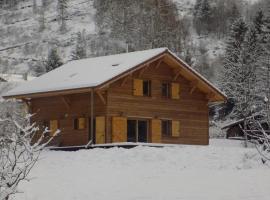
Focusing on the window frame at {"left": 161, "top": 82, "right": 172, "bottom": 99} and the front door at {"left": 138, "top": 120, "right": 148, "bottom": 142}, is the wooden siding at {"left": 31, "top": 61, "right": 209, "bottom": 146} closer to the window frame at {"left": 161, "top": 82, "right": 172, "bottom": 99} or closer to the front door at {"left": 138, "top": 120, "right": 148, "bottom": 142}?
the window frame at {"left": 161, "top": 82, "right": 172, "bottom": 99}

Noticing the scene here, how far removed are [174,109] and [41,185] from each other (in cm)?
2031

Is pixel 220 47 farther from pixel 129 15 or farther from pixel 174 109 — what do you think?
pixel 174 109

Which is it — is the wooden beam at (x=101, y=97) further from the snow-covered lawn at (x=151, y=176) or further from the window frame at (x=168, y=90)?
the snow-covered lawn at (x=151, y=176)

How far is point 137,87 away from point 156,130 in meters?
2.45

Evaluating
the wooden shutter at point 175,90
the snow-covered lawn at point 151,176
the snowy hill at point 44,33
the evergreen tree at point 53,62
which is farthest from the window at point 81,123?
the snowy hill at point 44,33

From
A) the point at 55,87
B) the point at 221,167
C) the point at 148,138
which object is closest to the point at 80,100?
the point at 55,87

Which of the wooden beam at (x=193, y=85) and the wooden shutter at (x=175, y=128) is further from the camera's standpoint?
the wooden beam at (x=193, y=85)

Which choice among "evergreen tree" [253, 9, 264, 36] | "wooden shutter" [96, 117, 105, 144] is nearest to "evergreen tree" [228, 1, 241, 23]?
"evergreen tree" [253, 9, 264, 36]

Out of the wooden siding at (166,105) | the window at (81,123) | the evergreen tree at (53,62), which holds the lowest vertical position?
the window at (81,123)

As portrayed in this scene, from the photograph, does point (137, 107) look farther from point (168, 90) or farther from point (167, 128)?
point (168, 90)

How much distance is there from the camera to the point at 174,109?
37438 mm

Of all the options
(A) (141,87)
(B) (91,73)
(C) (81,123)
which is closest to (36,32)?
(B) (91,73)

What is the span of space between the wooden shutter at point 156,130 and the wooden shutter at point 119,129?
188cm

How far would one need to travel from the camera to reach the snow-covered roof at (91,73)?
33938 mm
